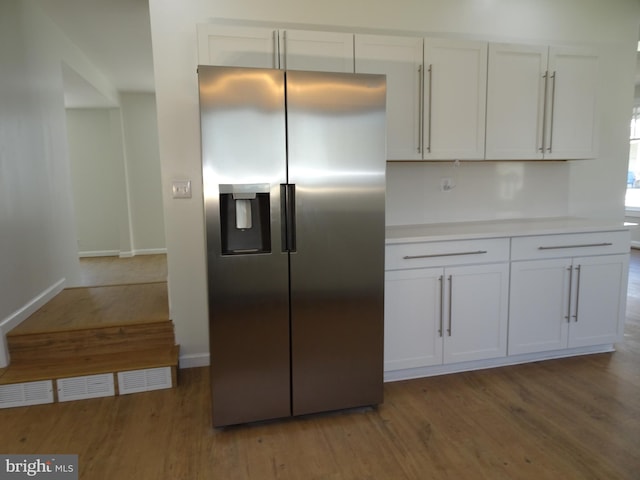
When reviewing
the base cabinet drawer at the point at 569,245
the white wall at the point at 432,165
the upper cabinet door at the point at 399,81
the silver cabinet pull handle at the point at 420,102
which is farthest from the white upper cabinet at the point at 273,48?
the base cabinet drawer at the point at 569,245

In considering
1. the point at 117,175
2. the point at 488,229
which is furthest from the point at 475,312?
the point at 117,175

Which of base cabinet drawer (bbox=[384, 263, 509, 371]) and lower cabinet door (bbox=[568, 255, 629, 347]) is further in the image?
lower cabinet door (bbox=[568, 255, 629, 347])

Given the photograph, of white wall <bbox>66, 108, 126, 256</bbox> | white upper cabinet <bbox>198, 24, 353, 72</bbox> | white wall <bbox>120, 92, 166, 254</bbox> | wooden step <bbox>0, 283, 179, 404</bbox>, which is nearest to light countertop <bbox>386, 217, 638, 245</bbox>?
white upper cabinet <bbox>198, 24, 353, 72</bbox>

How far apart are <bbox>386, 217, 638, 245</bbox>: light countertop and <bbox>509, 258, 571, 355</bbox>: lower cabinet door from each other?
0.21 m

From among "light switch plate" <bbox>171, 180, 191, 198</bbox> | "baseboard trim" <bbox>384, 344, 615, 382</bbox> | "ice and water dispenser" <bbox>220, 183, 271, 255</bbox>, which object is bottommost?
"baseboard trim" <bbox>384, 344, 615, 382</bbox>

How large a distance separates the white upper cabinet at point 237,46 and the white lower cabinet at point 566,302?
2.07 metres

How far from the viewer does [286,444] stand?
204 cm

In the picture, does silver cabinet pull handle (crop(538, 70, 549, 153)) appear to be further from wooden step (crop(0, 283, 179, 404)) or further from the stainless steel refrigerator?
wooden step (crop(0, 283, 179, 404))

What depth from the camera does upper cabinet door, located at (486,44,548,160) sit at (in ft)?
9.31

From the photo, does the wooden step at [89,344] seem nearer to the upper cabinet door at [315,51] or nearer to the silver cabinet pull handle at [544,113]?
the upper cabinet door at [315,51]

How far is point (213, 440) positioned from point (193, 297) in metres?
1.07

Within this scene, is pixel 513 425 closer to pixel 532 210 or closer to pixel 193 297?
pixel 532 210

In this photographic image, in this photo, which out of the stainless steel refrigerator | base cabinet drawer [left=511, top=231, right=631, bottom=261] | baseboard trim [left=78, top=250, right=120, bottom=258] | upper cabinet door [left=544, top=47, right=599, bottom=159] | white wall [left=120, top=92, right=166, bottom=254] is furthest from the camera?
baseboard trim [left=78, top=250, right=120, bottom=258]

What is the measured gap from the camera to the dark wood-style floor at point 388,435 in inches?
73.0
